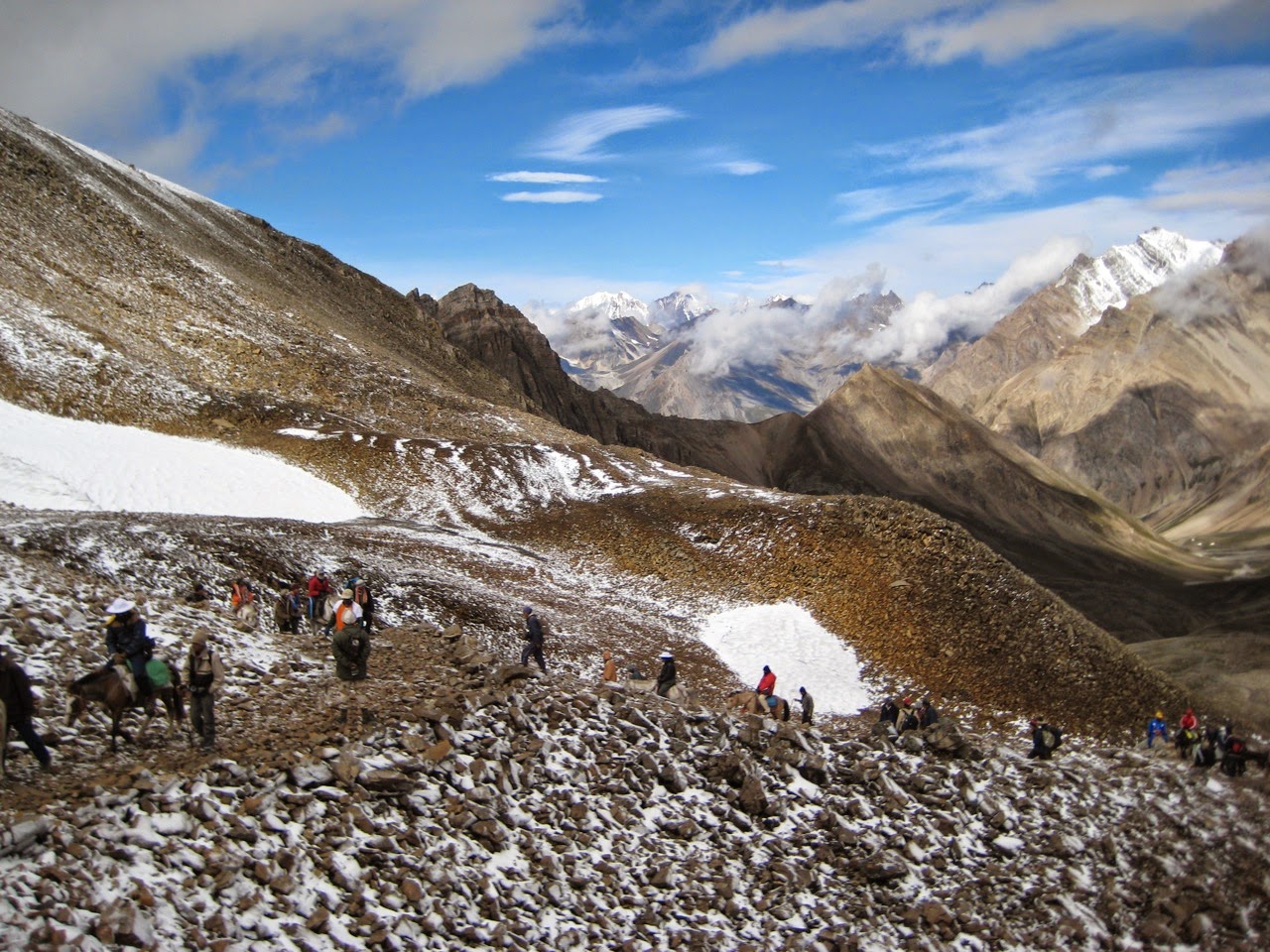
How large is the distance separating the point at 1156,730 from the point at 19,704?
29.8m

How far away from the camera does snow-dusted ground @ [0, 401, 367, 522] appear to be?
28.8 m

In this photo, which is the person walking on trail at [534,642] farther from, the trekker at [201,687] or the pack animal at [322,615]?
the trekker at [201,687]

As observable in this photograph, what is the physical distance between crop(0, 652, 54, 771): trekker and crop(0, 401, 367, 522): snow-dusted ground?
19753 mm

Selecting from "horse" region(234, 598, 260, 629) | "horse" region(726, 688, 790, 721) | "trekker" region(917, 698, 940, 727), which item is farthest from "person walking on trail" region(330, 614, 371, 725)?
"trekker" region(917, 698, 940, 727)

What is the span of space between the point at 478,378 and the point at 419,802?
247ft

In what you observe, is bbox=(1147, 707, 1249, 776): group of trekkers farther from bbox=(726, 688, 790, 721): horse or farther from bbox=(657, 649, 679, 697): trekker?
bbox=(657, 649, 679, 697): trekker

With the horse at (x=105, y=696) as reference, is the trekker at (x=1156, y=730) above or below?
below

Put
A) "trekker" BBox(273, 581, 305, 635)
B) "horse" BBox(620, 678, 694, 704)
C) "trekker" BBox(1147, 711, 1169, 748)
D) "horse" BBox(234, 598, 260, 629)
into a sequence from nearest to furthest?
"horse" BBox(234, 598, 260, 629) < "horse" BBox(620, 678, 694, 704) < "trekker" BBox(273, 581, 305, 635) < "trekker" BBox(1147, 711, 1169, 748)

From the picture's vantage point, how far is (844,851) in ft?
47.2

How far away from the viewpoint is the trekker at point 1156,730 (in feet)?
86.4

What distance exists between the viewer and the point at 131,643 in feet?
40.9

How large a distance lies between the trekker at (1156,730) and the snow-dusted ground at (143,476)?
3183 centimetres

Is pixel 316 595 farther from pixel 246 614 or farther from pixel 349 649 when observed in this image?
pixel 349 649

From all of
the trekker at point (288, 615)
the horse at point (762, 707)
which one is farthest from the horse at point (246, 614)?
the horse at point (762, 707)
